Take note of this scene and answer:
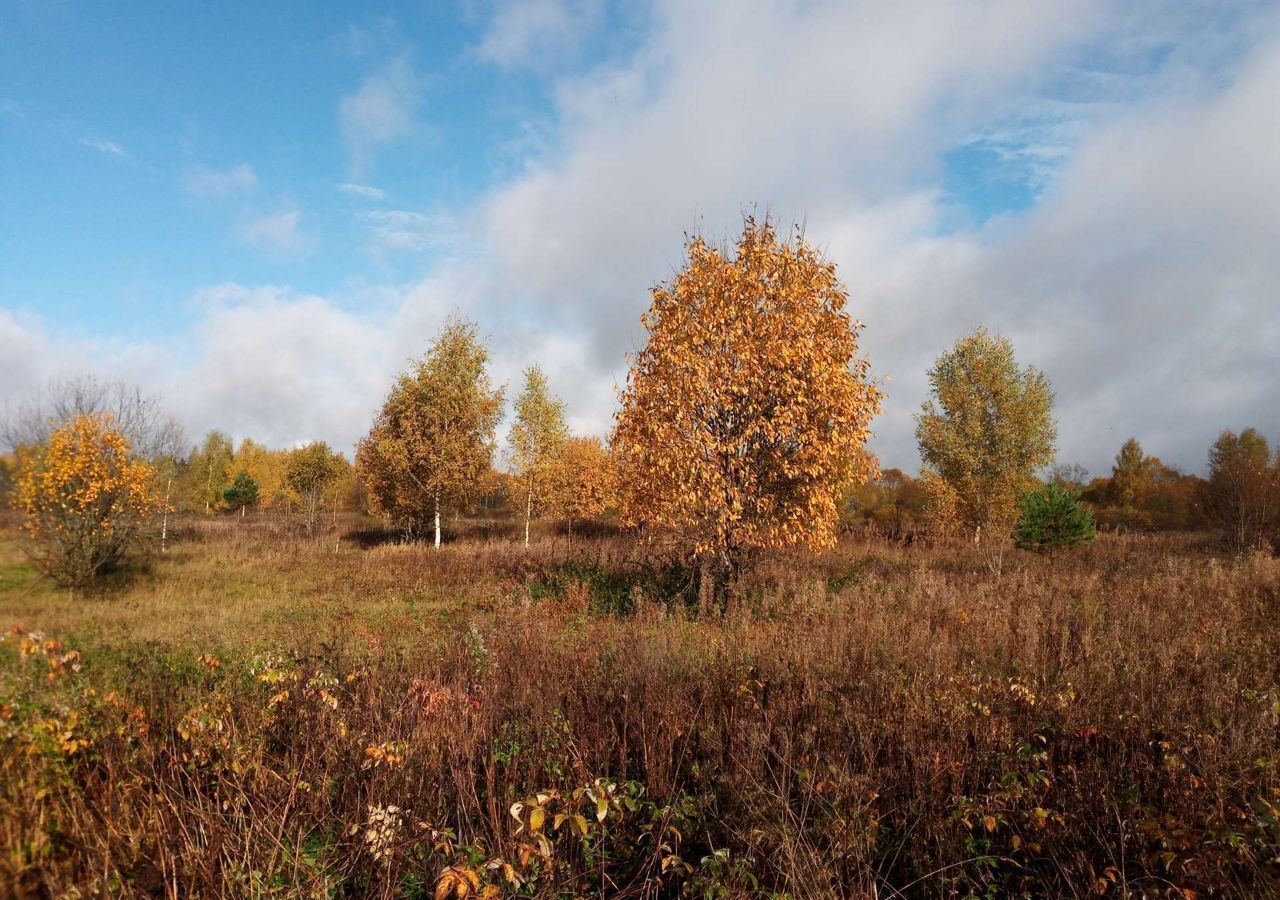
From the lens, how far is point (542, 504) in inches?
1110

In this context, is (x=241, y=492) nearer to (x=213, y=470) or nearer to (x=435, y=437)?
(x=213, y=470)

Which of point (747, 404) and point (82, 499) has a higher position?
point (747, 404)

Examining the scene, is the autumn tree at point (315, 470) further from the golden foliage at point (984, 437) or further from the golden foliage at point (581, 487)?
the golden foliage at point (984, 437)

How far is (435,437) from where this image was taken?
2447 cm

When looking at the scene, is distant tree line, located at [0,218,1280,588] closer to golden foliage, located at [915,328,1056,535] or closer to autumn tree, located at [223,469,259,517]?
golden foliage, located at [915,328,1056,535]

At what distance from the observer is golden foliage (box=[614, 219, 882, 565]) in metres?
9.16

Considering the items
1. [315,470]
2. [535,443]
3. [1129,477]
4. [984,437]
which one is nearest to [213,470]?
[315,470]

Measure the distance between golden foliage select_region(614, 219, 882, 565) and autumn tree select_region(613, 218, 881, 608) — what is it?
0.02m

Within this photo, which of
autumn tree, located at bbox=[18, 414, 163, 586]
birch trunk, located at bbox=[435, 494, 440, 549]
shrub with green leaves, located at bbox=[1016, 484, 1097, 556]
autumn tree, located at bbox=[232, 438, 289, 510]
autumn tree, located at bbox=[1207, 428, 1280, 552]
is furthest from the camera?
autumn tree, located at bbox=[232, 438, 289, 510]

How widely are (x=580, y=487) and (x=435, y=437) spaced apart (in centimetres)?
753

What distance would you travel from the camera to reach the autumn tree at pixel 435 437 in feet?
79.8

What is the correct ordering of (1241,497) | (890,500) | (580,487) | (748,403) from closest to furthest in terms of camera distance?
(748,403) → (1241,497) → (580,487) → (890,500)

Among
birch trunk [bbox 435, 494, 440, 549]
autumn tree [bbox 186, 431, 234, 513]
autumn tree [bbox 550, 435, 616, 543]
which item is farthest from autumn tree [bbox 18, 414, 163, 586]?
autumn tree [bbox 186, 431, 234, 513]

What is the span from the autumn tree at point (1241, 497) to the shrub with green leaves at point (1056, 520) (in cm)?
921
